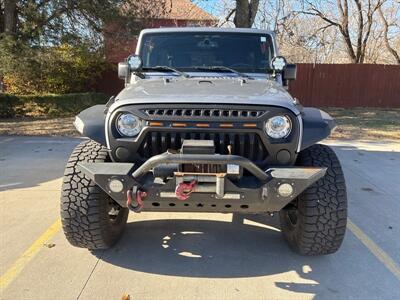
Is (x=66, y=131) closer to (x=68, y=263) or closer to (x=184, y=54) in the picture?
(x=184, y=54)

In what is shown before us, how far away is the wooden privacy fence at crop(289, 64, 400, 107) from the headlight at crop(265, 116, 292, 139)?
16.5 m

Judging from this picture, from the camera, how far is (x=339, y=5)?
24656 millimetres

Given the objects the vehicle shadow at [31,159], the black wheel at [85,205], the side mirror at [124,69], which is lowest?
the vehicle shadow at [31,159]

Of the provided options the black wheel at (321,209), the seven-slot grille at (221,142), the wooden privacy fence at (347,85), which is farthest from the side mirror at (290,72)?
the wooden privacy fence at (347,85)

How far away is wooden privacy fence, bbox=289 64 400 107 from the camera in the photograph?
763 inches

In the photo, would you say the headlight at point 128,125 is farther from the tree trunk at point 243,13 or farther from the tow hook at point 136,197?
the tree trunk at point 243,13

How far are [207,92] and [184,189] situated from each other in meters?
0.86

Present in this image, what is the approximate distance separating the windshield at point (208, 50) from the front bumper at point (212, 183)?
178 cm

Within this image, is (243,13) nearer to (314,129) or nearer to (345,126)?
(345,126)

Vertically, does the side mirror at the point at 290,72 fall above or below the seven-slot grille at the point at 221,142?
above

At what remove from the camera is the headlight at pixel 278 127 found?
3262 millimetres

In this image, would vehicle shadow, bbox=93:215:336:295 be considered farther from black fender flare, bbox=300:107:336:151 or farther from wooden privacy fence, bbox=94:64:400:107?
wooden privacy fence, bbox=94:64:400:107

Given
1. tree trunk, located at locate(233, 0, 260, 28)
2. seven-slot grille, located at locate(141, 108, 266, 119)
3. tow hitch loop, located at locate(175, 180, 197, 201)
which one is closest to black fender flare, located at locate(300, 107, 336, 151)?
seven-slot grille, located at locate(141, 108, 266, 119)

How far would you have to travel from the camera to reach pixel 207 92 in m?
3.49
